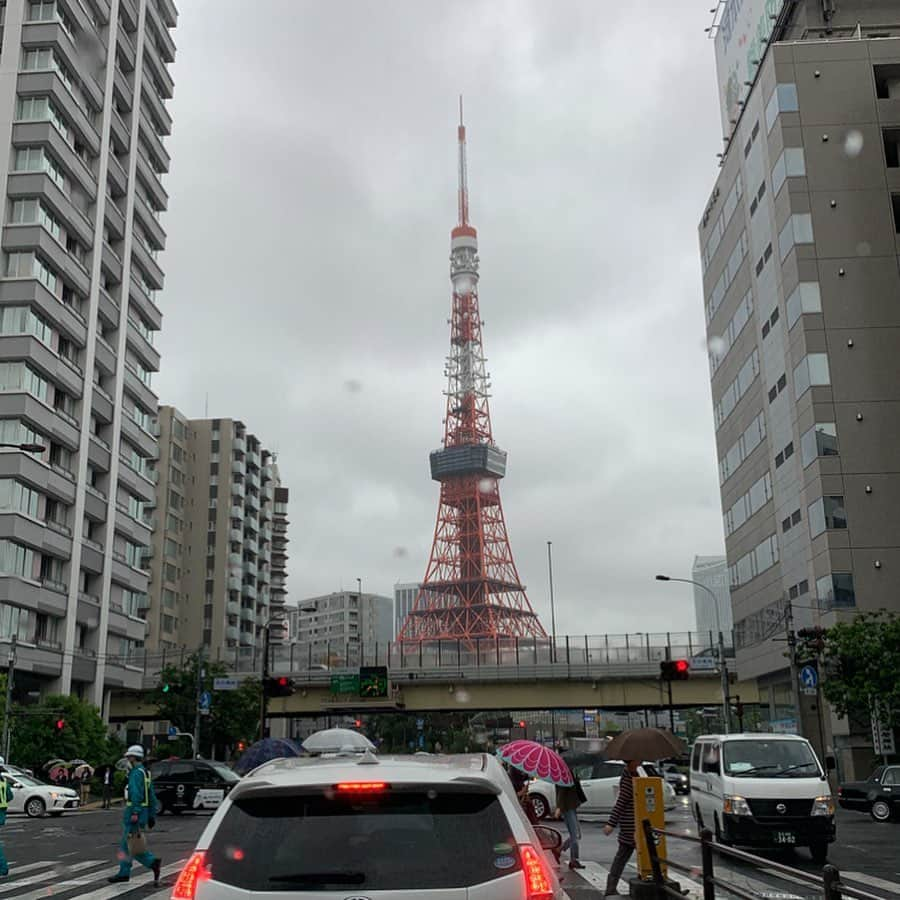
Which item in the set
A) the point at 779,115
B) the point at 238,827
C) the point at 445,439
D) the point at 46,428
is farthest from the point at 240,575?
the point at 238,827

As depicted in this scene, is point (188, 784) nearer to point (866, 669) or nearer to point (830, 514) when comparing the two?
point (866, 669)

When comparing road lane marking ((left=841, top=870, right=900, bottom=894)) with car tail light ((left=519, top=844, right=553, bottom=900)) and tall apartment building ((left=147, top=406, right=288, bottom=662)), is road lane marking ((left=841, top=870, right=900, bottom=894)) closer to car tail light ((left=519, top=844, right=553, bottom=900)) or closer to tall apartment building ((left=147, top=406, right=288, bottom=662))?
car tail light ((left=519, top=844, right=553, bottom=900))

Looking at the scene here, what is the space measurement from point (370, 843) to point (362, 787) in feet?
0.73

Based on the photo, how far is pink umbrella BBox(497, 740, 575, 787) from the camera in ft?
47.6

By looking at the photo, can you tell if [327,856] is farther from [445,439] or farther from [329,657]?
[445,439]

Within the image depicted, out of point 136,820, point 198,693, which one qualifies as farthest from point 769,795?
point 198,693

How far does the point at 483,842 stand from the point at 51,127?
59620 millimetres

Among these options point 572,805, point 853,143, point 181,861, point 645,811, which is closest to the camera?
point 645,811

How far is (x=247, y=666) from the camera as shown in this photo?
66.8m

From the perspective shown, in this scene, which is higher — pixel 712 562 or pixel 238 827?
pixel 712 562

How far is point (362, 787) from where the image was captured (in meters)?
4.43

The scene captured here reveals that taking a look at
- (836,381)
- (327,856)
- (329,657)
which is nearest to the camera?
(327,856)

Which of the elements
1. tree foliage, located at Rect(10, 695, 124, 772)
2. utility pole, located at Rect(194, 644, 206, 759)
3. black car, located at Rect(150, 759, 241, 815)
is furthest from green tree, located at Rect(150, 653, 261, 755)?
black car, located at Rect(150, 759, 241, 815)

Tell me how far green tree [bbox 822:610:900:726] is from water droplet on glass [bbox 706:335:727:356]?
84.7ft
